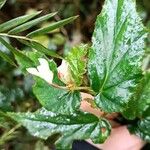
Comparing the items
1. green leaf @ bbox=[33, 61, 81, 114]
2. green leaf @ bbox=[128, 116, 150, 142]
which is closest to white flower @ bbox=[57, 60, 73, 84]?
green leaf @ bbox=[33, 61, 81, 114]

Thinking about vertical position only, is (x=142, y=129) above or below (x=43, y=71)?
below

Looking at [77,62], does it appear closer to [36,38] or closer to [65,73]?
[65,73]

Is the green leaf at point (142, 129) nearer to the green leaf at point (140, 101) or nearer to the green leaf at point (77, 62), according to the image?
the green leaf at point (140, 101)

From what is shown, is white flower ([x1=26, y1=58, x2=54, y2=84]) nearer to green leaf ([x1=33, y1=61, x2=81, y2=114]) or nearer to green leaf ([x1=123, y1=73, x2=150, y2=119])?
green leaf ([x1=33, y1=61, x2=81, y2=114])

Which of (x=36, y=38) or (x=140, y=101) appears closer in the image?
(x=140, y=101)

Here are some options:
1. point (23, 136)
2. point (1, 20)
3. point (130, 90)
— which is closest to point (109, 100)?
point (130, 90)

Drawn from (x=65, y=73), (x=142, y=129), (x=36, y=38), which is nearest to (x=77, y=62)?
(x=65, y=73)

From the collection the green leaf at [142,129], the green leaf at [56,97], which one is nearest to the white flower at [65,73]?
the green leaf at [56,97]
